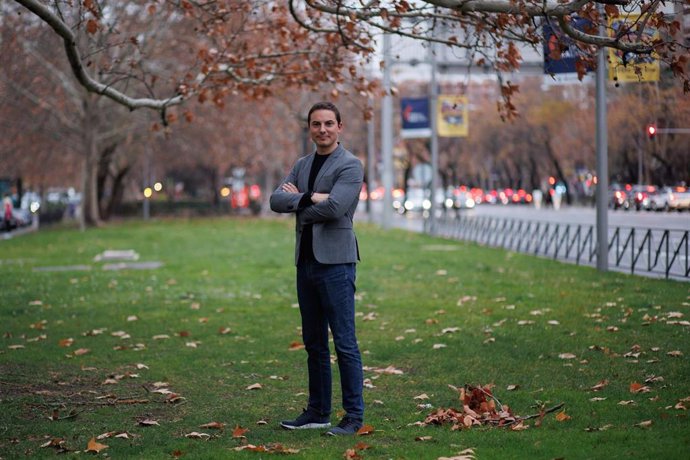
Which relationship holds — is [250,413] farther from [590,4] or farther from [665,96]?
[665,96]

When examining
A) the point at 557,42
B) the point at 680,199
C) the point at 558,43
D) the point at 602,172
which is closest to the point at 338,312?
the point at 558,43

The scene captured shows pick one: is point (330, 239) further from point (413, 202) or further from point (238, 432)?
point (413, 202)

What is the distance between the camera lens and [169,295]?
63.9 ft

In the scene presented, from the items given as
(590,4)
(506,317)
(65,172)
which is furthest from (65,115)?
(590,4)

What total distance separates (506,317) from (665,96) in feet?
25.8

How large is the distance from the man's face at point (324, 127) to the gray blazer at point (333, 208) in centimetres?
13

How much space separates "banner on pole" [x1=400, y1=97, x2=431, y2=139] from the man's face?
3871 cm

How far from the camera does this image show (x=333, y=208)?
7.48m

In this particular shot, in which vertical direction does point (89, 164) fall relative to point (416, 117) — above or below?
below

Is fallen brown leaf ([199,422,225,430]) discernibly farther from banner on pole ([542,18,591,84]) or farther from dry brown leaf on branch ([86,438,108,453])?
banner on pole ([542,18,591,84])

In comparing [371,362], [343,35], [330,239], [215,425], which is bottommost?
[371,362]

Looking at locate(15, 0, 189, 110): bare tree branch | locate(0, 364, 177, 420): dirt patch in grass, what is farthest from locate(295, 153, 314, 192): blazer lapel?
locate(15, 0, 189, 110): bare tree branch

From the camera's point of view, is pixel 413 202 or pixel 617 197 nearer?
pixel 617 197

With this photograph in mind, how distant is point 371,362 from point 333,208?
4.38m
